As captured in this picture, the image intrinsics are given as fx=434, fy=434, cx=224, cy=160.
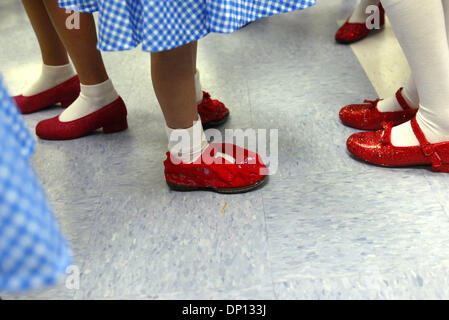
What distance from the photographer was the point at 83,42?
3.27ft

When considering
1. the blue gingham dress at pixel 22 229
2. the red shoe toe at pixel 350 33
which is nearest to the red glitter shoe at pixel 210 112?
the red shoe toe at pixel 350 33

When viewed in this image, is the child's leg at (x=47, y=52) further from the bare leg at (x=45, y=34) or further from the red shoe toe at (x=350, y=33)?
the red shoe toe at (x=350, y=33)

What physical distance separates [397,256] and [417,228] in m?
0.09

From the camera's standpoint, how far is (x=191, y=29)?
0.67m

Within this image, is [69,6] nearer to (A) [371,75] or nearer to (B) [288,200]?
(B) [288,200]

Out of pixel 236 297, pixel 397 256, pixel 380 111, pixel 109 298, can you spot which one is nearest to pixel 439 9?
pixel 380 111

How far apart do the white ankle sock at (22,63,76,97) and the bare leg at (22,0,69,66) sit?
0.02m

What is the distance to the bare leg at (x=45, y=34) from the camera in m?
1.11

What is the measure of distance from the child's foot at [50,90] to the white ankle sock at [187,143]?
0.49m

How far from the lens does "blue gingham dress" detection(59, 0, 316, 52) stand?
0.64 m

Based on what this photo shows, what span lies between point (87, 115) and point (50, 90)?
0.70 ft

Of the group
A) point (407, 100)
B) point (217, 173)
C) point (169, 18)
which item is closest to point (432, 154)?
point (407, 100)

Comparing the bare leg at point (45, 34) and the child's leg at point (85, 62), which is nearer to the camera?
the child's leg at point (85, 62)

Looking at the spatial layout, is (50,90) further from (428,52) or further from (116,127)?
(428,52)
